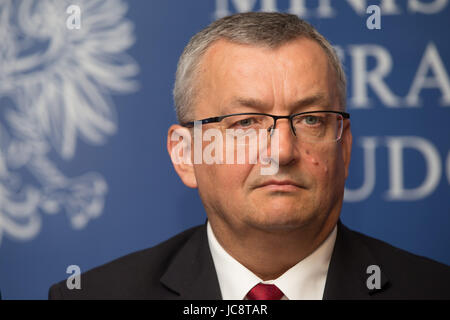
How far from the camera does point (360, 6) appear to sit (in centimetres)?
196

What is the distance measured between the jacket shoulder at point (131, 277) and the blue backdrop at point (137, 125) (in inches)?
5.7

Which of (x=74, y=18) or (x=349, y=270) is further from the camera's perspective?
(x=74, y=18)

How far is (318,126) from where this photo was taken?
1503mm

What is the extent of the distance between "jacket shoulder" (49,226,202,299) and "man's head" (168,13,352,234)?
30cm

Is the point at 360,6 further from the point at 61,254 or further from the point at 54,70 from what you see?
the point at 61,254

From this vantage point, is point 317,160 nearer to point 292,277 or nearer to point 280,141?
point 280,141

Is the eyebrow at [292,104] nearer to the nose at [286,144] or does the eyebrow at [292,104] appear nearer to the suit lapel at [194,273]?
the nose at [286,144]

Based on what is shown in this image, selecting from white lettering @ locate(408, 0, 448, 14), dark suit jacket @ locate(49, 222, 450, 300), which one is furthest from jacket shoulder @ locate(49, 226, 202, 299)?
white lettering @ locate(408, 0, 448, 14)

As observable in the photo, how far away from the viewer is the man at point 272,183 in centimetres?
144

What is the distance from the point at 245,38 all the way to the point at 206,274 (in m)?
0.76

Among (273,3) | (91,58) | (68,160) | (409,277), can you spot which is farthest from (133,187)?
(409,277)

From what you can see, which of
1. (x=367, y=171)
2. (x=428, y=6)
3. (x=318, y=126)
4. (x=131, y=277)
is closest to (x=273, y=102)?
(x=318, y=126)

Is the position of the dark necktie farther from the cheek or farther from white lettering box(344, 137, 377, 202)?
white lettering box(344, 137, 377, 202)

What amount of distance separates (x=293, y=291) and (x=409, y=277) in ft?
1.30
